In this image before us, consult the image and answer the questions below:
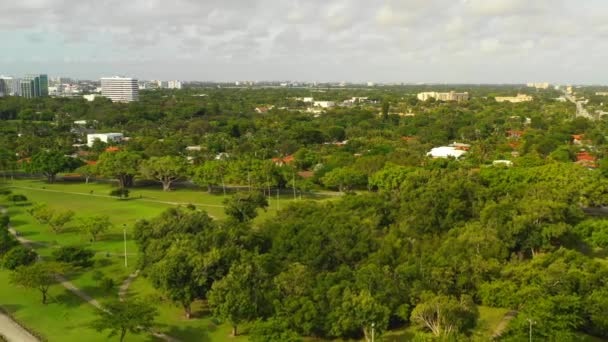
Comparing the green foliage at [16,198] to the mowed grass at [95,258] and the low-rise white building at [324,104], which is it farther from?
the low-rise white building at [324,104]

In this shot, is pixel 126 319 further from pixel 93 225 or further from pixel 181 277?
pixel 93 225

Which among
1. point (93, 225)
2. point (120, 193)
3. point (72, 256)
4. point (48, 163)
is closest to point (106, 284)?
point (72, 256)

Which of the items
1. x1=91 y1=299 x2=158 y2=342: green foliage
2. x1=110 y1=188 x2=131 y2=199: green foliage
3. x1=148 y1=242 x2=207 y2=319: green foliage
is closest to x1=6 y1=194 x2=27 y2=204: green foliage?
x1=110 y1=188 x2=131 y2=199: green foliage

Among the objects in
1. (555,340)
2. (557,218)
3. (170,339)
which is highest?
(557,218)

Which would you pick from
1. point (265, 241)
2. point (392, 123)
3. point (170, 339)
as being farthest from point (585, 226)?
point (392, 123)

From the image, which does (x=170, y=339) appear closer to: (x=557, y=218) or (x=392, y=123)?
(x=557, y=218)

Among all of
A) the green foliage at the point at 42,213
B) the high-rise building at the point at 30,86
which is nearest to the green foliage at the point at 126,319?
the green foliage at the point at 42,213
